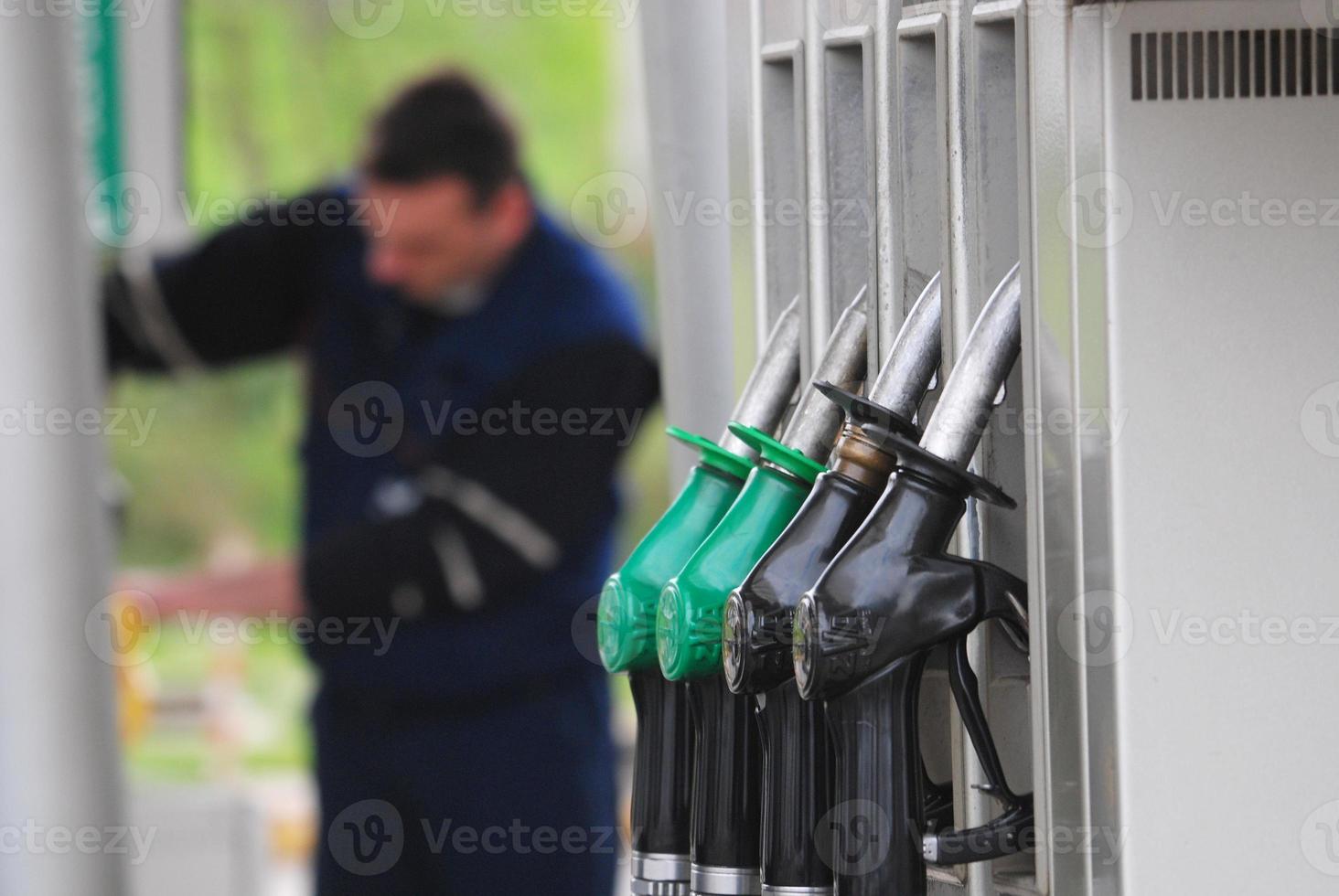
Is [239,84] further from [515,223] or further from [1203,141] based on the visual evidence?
[1203,141]

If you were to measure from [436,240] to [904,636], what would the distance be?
79.8 inches

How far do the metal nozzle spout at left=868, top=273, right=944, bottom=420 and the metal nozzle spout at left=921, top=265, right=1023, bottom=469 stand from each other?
0.04 meters

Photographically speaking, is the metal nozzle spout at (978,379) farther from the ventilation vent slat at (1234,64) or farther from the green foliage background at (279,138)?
the green foliage background at (279,138)

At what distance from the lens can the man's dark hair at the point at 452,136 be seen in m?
2.89

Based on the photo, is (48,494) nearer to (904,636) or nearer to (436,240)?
(436,240)

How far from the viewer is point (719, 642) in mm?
998

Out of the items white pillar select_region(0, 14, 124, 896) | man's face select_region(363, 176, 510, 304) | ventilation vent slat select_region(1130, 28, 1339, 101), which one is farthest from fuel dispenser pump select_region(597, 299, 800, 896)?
man's face select_region(363, 176, 510, 304)

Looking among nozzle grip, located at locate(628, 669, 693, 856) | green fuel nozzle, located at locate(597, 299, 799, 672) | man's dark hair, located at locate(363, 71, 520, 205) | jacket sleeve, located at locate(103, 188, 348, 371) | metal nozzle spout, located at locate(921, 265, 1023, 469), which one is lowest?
nozzle grip, located at locate(628, 669, 693, 856)

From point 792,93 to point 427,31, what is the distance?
7338 mm

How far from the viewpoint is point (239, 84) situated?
7945 mm

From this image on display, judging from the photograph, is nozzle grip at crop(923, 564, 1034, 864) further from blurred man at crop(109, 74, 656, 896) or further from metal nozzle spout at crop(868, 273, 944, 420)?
blurred man at crop(109, 74, 656, 896)

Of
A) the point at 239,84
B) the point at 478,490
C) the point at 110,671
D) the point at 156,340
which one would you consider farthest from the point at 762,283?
the point at 239,84

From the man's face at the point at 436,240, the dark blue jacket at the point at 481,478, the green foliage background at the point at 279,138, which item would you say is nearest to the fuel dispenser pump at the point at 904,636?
the dark blue jacket at the point at 481,478

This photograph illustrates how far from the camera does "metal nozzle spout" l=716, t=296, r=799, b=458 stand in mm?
1188
